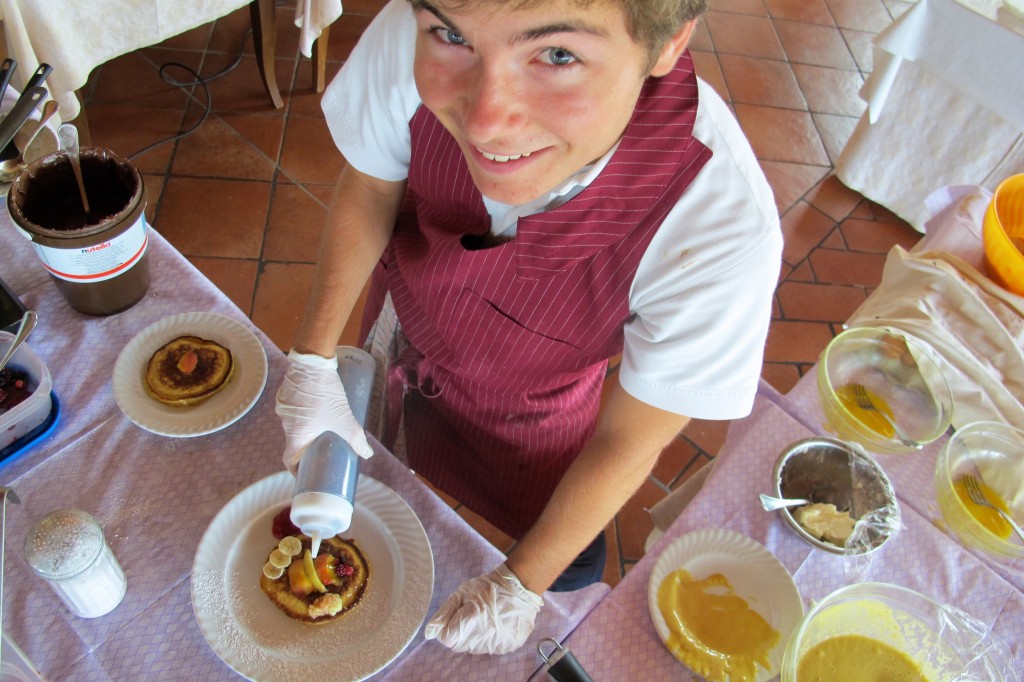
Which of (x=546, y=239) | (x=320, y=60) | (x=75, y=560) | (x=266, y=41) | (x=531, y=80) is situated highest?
(x=531, y=80)

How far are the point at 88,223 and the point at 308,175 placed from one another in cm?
168

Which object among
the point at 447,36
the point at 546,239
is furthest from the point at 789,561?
the point at 447,36

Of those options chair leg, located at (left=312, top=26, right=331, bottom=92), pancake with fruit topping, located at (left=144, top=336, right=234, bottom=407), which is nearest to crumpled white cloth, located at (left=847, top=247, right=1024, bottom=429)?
pancake with fruit topping, located at (left=144, top=336, right=234, bottom=407)

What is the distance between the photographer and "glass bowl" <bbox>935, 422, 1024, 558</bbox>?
39.4 inches

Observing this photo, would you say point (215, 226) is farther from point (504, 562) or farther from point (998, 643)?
point (998, 643)

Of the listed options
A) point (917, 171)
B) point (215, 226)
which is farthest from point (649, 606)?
point (917, 171)

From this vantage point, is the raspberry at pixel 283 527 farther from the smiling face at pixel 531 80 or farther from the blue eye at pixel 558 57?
the blue eye at pixel 558 57

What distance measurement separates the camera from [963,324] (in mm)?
1234

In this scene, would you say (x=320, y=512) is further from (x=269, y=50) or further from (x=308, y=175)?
(x=269, y=50)

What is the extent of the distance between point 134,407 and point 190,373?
0.08 m

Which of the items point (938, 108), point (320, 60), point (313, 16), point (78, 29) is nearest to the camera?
point (78, 29)

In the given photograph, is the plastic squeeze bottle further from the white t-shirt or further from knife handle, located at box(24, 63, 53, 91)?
knife handle, located at box(24, 63, 53, 91)

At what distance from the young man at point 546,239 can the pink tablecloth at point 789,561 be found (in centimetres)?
10

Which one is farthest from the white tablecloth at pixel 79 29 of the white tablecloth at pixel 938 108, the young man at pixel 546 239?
the white tablecloth at pixel 938 108
